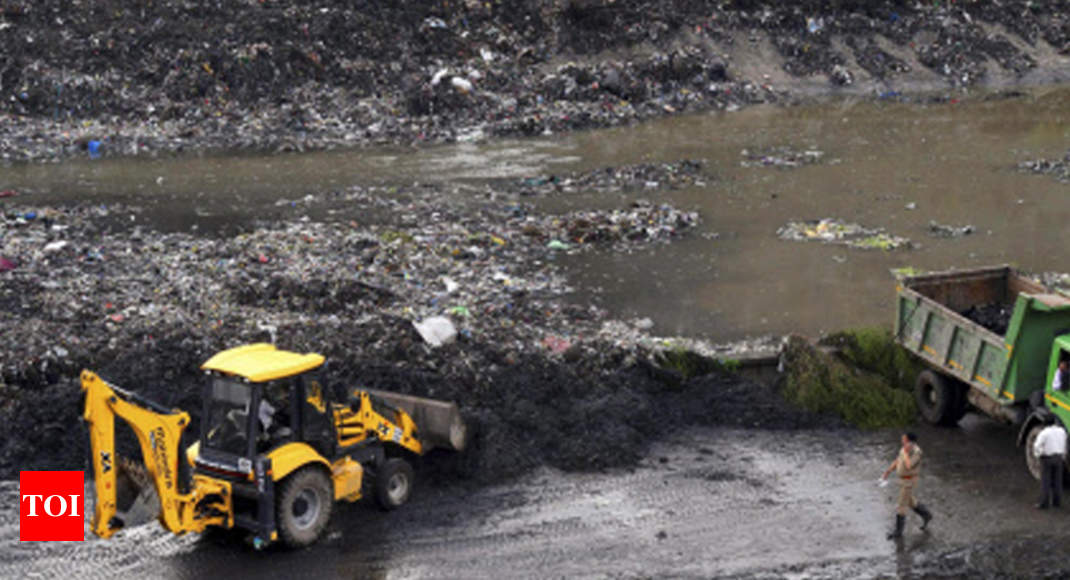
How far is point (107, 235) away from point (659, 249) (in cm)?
778

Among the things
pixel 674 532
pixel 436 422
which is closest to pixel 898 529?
pixel 674 532

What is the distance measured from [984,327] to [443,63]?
1804 cm

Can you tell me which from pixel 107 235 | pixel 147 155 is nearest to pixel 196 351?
pixel 107 235

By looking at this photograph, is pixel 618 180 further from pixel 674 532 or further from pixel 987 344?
pixel 674 532

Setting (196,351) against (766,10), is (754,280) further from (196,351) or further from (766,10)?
(766,10)

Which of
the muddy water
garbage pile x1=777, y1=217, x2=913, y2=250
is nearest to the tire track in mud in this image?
the muddy water

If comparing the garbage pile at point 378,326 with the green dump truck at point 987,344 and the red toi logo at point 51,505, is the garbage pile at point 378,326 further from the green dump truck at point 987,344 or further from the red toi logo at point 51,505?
the green dump truck at point 987,344

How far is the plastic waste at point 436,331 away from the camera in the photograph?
11.6 metres

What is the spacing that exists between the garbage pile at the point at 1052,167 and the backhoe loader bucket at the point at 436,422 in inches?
551

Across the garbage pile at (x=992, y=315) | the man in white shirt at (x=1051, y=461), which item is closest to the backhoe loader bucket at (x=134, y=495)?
the man in white shirt at (x=1051, y=461)

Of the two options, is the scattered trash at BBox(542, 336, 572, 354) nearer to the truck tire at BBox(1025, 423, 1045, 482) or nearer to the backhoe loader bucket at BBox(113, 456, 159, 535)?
the truck tire at BBox(1025, 423, 1045, 482)

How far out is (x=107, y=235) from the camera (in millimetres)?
16203

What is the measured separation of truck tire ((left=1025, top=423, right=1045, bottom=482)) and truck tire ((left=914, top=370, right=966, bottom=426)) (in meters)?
1.01

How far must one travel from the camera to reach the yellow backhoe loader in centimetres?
777
